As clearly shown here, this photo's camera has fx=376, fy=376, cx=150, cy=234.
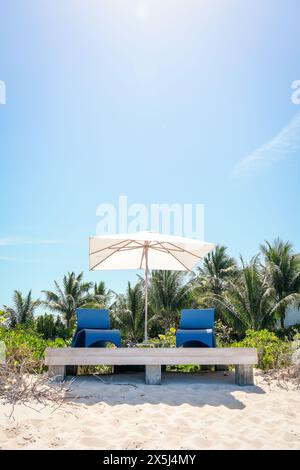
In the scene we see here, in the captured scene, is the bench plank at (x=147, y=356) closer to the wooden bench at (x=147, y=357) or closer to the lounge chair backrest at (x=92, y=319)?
the wooden bench at (x=147, y=357)

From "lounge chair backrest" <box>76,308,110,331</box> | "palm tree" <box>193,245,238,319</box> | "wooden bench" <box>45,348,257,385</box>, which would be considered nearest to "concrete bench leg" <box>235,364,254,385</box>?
"wooden bench" <box>45,348,257,385</box>

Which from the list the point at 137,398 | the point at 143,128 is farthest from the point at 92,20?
the point at 137,398

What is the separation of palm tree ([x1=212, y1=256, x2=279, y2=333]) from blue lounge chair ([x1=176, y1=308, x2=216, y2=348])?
40.4ft

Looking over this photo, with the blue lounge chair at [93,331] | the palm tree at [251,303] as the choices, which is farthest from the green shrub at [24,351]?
the palm tree at [251,303]

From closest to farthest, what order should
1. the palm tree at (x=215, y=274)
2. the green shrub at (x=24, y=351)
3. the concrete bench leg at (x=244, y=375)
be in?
the concrete bench leg at (x=244, y=375) → the green shrub at (x=24, y=351) → the palm tree at (x=215, y=274)

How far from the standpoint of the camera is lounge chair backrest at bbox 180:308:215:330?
541 centimetres

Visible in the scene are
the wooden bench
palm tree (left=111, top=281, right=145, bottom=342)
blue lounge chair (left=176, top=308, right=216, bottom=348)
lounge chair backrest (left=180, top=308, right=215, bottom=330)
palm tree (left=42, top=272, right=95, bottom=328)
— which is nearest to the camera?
the wooden bench

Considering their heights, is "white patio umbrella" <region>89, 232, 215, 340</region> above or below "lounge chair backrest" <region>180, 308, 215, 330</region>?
above

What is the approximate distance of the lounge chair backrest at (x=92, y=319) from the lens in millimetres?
5309

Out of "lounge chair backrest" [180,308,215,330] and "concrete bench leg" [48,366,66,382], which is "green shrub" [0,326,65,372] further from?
"lounge chair backrest" [180,308,215,330]

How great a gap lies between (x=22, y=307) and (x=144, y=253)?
19.7 metres

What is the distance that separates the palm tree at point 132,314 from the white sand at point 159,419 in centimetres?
1625

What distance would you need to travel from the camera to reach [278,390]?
14.9 ft
